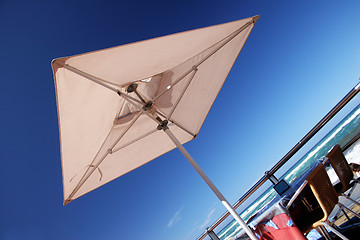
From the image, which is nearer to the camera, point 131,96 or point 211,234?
point 131,96

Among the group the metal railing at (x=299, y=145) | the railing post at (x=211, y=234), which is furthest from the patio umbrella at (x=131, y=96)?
the railing post at (x=211, y=234)

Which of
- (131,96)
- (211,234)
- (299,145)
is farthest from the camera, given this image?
(211,234)

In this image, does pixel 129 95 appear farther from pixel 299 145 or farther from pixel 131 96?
pixel 299 145

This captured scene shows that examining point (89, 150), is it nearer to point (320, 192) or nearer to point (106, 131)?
point (106, 131)

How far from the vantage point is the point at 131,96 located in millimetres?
2344

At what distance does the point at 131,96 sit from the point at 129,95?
3 centimetres

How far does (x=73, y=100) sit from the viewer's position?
185 centimetres

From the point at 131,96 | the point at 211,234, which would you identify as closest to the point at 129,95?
the point at 131,96

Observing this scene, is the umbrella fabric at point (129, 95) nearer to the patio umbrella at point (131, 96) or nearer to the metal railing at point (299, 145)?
the patio umbrella at point (131, 96)

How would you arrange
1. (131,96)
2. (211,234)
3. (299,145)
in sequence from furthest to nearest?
1. (211,234)
2. (299,145)
3. (131,96)

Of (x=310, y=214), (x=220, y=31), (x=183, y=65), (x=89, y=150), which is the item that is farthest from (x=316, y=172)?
(x=89, y=150)

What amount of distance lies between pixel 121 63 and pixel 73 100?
58 cm

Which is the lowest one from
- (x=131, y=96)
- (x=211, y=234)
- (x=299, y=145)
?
(x=211, y=234)

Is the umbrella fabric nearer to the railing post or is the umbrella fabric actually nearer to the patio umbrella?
the patio umbrella
